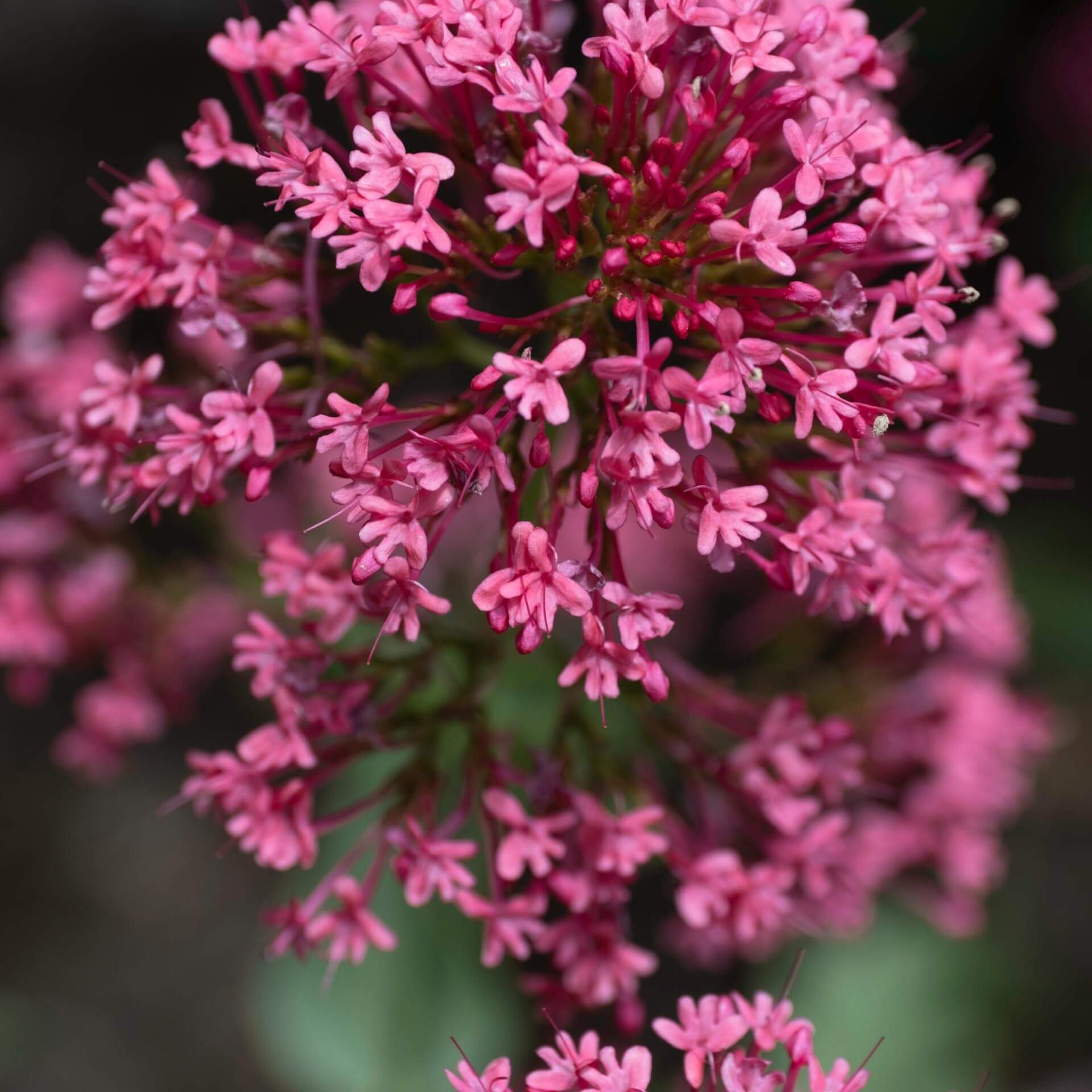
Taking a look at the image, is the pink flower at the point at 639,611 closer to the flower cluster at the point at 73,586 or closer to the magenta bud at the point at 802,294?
the magenta bud at the point at 802,294

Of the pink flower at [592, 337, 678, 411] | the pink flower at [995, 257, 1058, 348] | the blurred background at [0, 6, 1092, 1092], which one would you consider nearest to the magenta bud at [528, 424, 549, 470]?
the pink flower at [592, 337, 678, 411]

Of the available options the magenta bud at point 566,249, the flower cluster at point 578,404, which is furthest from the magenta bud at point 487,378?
the magenta bud at point 566,249

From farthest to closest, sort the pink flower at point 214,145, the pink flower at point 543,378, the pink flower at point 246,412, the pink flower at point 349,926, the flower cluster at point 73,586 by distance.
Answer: the flower cluster at point 73,586, the pink flower at point 349,926, the pink flower at point 214,145, the pink flower at point 246,412, the pink flower at point 543,378


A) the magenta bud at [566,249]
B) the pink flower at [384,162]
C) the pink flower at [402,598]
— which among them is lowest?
the pink flower at [402,598]

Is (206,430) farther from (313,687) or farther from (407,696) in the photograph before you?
(407,696)

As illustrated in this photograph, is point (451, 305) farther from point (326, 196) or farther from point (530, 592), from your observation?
point (530, 592)
